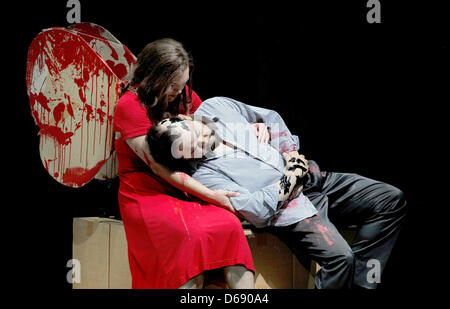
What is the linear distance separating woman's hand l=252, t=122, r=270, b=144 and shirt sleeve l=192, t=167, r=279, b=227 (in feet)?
1.10

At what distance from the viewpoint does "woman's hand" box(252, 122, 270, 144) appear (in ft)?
8.56

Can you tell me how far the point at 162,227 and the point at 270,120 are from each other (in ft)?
2.92

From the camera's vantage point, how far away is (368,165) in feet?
10.8

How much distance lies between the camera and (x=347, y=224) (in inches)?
106

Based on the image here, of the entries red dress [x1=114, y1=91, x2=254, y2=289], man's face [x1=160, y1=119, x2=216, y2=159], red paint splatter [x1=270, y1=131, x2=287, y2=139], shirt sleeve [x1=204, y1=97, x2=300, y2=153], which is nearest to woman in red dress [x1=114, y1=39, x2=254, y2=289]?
red dress [x1=114, y1=91, x2=254, y2=289]

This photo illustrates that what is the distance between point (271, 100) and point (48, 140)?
1.47m

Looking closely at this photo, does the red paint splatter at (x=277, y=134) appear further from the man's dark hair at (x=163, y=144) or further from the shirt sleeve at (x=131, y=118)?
the shirt sleeve at (x=131, y=118)

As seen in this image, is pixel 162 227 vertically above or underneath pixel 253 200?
underneath

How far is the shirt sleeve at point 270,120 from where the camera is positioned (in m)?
2.63

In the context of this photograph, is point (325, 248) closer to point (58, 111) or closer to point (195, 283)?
point (195, 283)

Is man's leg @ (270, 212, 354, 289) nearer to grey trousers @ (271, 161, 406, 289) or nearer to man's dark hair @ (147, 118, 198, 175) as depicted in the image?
grey trousers @ (271, 161, 406, 289)

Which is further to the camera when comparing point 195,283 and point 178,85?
point 178,85

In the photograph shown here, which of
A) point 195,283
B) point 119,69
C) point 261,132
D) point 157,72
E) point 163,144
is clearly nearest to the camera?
point 195,283

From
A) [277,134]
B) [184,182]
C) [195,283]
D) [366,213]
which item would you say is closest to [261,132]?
[277,134]
